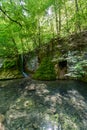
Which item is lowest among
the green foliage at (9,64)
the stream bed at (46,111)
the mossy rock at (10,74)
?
A: the mossy rock at (10,74)

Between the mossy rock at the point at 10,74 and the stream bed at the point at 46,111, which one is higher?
the stream bed at the point at 46,111

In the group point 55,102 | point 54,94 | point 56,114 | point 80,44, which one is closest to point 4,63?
point 80,44

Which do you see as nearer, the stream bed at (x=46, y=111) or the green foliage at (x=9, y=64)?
the stream bed at (x=46, y=111)

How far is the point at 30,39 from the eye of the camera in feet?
43.5

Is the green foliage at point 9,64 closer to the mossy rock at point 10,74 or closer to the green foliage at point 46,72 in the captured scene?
the mossy rock at point 10,74

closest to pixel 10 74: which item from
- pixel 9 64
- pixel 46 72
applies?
pixel 9 64

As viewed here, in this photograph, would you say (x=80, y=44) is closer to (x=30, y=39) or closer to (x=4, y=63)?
Answer: (x=30, y=39)

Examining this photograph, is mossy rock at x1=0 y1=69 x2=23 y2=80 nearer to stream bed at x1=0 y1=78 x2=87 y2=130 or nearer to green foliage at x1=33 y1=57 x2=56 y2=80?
green foliage at x1=33 y1=57 x2=56 y2=80

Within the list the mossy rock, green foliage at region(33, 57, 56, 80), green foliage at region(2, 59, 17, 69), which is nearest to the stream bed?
green foliage at region(33, 57, 56, 80)

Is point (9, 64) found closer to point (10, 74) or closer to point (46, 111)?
point (10, 74)

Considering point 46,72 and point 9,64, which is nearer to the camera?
point 46,72

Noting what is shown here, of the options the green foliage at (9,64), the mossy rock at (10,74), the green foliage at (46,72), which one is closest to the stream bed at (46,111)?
the green foliage at (46,72)

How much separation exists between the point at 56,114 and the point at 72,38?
6589 mm

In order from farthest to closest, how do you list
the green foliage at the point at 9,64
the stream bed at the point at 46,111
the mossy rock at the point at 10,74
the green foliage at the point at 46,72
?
the green foliage at the point at 9,64 < the mossy rock at the point at 10,74 < the green foliage at the point at 46,72 < the stream bed at the point at 46,111
